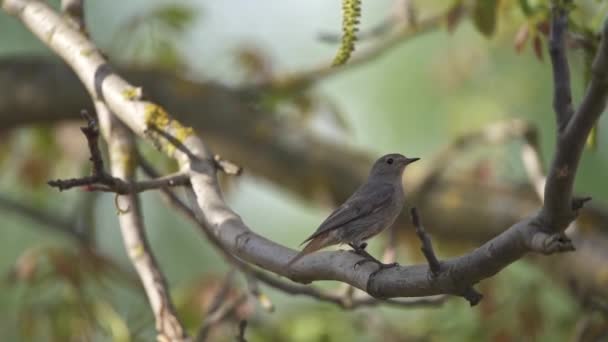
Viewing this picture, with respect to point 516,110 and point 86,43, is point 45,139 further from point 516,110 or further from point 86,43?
point 516,110

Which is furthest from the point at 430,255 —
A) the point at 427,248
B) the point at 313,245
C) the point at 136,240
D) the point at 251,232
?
the point at 136,240

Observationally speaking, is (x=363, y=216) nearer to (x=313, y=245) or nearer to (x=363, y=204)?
(x=363, y=204)

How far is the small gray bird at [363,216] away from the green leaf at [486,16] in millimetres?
790

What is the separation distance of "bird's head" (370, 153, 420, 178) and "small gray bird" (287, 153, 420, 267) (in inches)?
12.0

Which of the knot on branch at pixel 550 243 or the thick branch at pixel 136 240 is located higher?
the thick branch at pixel 136 240

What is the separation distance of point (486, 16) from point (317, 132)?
2.99 metres

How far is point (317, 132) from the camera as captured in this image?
20.3ft

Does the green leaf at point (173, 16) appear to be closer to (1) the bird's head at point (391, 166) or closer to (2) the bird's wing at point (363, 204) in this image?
(1) the bird's head at point (391, 166)

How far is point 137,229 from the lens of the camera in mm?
3186

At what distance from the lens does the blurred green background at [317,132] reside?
4824mm

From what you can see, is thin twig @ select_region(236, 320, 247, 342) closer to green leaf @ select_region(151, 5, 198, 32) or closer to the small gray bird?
the small gray bird

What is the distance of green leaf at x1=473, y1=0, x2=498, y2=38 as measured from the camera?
10.7 feet

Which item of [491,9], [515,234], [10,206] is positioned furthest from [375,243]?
[515,234]

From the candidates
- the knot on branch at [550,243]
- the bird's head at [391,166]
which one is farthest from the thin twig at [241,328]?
the bird's head at [391,166]
